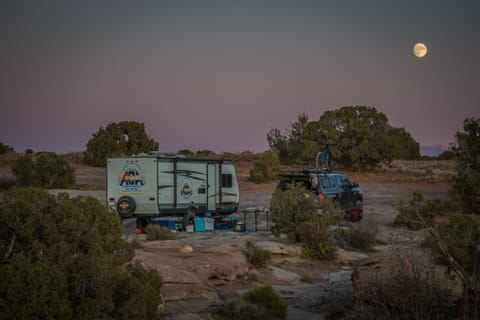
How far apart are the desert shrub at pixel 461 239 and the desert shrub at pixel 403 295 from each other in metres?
0.39

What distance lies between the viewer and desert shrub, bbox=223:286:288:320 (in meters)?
7.28

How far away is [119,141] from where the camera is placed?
154 feet

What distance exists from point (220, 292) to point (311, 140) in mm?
39414

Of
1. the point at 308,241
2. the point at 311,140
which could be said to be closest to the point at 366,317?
the point at 308,241

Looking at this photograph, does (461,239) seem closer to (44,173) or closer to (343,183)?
(343,183)

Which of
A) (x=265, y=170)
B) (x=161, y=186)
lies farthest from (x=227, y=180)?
(x=265, y=170)

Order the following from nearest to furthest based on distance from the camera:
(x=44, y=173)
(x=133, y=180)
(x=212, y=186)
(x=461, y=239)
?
(x=461, y=239) < (x=133, y=180) < (x=212, y=186) < (x=44, y=173)

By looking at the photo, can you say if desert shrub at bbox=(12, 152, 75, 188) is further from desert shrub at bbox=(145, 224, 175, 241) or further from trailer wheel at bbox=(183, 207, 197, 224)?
desert shrub at bbox=(145, 224, 175, 241)

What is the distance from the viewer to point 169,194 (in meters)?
17.1

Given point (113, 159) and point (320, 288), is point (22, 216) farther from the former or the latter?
point (113, 159)

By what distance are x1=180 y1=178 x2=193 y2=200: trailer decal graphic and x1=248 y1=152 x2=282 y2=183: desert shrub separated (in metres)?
21.8

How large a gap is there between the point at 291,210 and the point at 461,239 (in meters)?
7.83

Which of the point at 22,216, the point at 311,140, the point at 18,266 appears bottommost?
the point at 18,266

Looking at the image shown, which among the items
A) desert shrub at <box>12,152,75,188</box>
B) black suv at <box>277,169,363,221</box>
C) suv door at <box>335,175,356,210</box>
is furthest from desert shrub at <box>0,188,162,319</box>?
desert shrub at <box>12,152,75,188</box>
